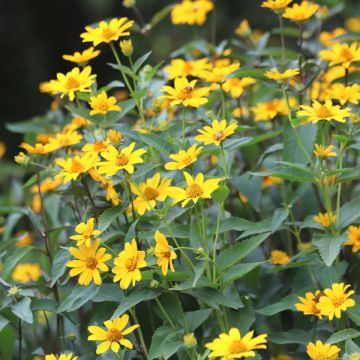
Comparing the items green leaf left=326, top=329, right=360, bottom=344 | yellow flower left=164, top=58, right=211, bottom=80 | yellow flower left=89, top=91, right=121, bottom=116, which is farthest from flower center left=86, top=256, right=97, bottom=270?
yellow flower left=164, top=58, right=211, bottom=80

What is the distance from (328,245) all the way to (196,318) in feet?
0.91

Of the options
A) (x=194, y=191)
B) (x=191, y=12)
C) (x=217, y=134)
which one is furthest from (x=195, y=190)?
(x=191, y=12)

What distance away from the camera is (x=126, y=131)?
162 cm

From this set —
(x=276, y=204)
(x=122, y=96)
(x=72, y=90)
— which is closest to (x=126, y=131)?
(x=72, y=90)

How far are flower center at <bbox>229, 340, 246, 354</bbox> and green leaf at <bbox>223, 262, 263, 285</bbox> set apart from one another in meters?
0.20

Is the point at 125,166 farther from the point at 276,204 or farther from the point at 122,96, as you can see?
the point at 122,96

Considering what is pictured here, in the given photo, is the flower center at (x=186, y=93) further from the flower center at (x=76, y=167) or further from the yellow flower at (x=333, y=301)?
the yellow flower at (x=333, y=301)

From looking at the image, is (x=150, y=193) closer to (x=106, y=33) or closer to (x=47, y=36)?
(x=106, y=33)

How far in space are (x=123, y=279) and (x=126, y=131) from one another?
39cm

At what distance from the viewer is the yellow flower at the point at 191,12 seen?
2229 millimetres

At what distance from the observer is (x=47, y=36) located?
5.07 metres

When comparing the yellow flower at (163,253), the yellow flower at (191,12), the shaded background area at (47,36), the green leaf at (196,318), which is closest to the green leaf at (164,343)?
the green leaf at (196,318)

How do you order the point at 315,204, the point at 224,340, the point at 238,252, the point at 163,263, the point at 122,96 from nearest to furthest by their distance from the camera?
the point at 224,340, the point at 163,263, the point at 238,252, the point at 315,204, the point at 122,96

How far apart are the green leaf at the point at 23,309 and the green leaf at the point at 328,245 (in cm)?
55
